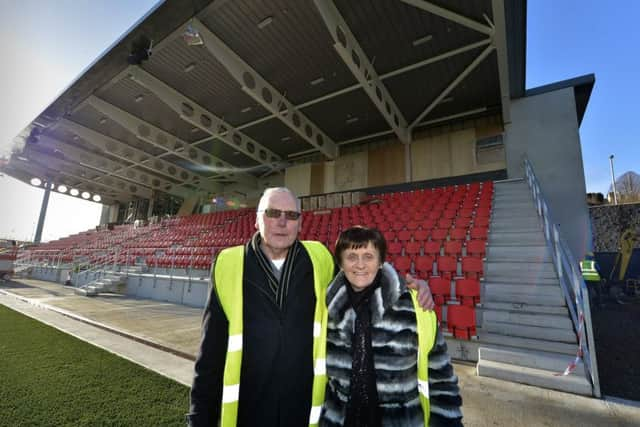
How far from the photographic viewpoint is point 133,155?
15.3 meters

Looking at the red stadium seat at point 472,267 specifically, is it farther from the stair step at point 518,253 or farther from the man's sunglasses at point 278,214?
the man's sunglasses at point 278,214

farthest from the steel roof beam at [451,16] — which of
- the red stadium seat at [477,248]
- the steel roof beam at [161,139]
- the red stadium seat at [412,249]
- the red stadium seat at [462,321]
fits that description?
the steel roof beam at [161,139]

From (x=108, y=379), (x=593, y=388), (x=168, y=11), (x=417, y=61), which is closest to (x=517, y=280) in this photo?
(x=593, y=388)

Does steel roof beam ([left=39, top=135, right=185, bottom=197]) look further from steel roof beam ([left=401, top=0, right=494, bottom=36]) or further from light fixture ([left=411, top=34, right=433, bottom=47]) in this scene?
steel roof beam ([left=401, top=0, right=494, bottom=36])

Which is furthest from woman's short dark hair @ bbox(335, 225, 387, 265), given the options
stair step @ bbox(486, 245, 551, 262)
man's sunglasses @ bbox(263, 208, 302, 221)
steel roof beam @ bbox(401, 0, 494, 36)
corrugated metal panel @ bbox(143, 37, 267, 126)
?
corrugated metal panel @ bbox(143, 37, 267, 126)

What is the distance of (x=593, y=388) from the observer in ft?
8.55

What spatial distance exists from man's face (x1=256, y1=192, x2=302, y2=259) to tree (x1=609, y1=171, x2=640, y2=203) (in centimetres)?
3491

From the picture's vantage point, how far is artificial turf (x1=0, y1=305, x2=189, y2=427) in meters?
2.12

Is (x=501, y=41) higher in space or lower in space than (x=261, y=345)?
higher

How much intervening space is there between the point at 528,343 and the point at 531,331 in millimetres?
203

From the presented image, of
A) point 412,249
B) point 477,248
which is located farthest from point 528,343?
Answer: point 412,249

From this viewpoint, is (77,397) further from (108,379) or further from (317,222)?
(317,222)

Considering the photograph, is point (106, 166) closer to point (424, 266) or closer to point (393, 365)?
point (424, 266)

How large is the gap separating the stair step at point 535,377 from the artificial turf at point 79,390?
123 inches
